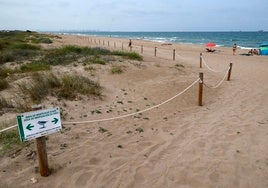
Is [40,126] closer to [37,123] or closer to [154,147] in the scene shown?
[37,123]

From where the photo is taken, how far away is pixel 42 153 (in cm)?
412

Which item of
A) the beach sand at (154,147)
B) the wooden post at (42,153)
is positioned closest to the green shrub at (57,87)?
the beach sand at (154,147)

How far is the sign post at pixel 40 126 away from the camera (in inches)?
147

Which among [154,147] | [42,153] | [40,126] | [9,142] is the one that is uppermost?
[40,126]

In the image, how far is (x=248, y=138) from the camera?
19.7 ft

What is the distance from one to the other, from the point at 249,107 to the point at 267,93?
8.45 feet

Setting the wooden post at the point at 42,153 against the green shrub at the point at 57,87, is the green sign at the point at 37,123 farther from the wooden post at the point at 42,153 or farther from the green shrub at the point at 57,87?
the green shrub at the point at 57,87

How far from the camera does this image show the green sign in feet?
12.2

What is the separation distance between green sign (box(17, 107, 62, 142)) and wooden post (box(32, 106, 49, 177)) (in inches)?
4.6

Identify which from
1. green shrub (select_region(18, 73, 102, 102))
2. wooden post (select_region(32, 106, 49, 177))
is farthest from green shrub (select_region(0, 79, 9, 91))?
wooden post (select_region(32, 106, 49, 177))

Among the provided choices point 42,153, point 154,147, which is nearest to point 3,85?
point 42,153

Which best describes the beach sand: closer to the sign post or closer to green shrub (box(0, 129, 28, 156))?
green shrub (box(0, 129, 28, 156))

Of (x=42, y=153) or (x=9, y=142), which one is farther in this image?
(x=9, y=142)

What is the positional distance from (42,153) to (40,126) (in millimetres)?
484
